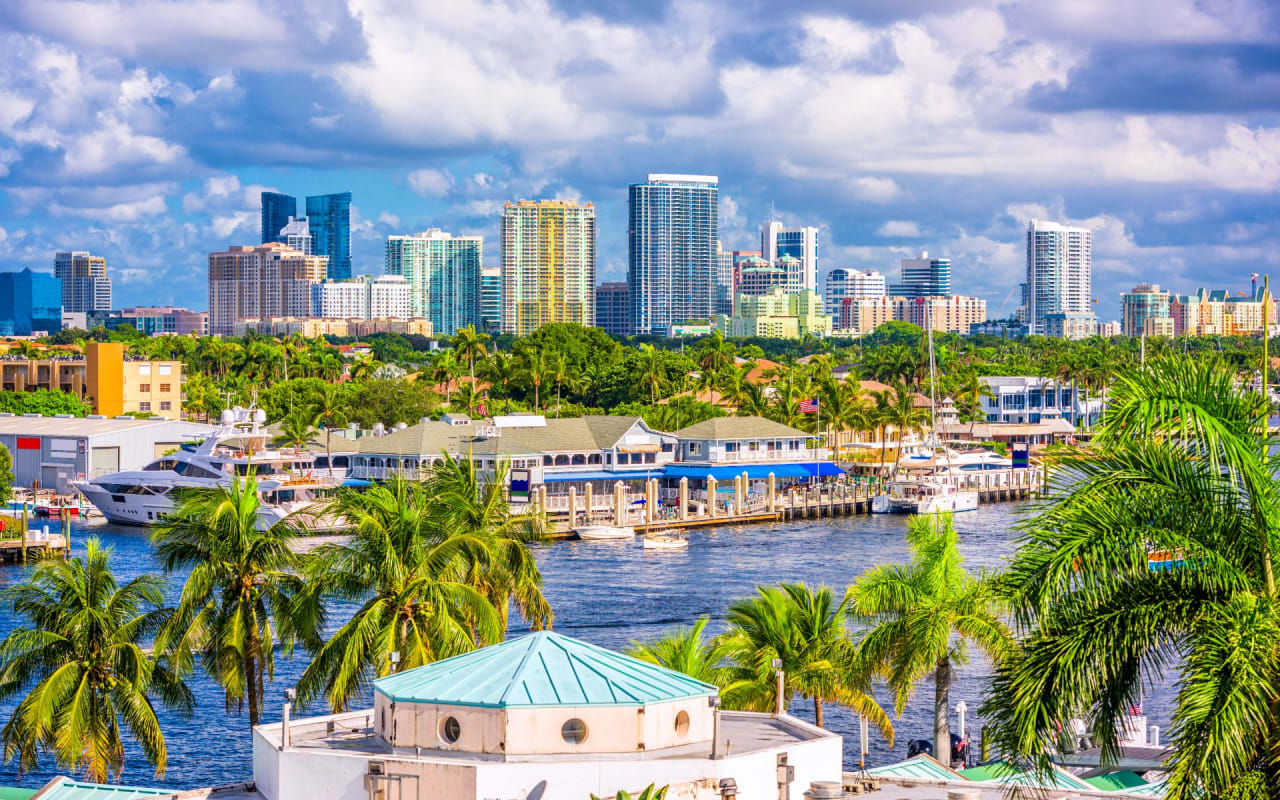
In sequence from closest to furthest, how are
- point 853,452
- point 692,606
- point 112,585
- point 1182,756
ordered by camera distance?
point 1182,756 → point 112,585 → point 692,606 → point 853,452

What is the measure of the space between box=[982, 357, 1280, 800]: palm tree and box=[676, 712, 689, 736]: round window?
7.97 m

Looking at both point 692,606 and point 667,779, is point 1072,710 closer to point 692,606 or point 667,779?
point 667,779

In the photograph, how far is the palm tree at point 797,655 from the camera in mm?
31547

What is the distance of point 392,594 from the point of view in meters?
28.7

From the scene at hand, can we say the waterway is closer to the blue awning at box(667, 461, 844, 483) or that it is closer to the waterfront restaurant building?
the blue awning at box(667, 461, 844, 483)

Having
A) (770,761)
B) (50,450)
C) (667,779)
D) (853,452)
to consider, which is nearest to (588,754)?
(667,779)

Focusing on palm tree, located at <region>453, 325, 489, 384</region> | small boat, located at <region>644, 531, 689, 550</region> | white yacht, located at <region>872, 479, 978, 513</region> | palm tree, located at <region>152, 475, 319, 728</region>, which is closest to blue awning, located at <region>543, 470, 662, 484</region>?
small boat, located at <region>644, 531, 689, 550</region>

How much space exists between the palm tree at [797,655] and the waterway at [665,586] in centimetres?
494

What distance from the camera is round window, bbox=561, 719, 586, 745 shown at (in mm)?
20250

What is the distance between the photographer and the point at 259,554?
102 feet

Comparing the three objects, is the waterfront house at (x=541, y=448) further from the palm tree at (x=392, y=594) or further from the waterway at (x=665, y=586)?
the palm tree at (x=392, y=594)

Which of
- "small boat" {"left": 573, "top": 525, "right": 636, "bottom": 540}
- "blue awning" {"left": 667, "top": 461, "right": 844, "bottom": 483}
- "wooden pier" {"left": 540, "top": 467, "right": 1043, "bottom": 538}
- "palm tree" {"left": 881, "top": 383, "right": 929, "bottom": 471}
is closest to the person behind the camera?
"small boat" {"left": 573, "top": 525, "right": 636, "bottom": 540}

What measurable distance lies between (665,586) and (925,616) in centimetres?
4494

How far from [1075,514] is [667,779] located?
26.9 feet
